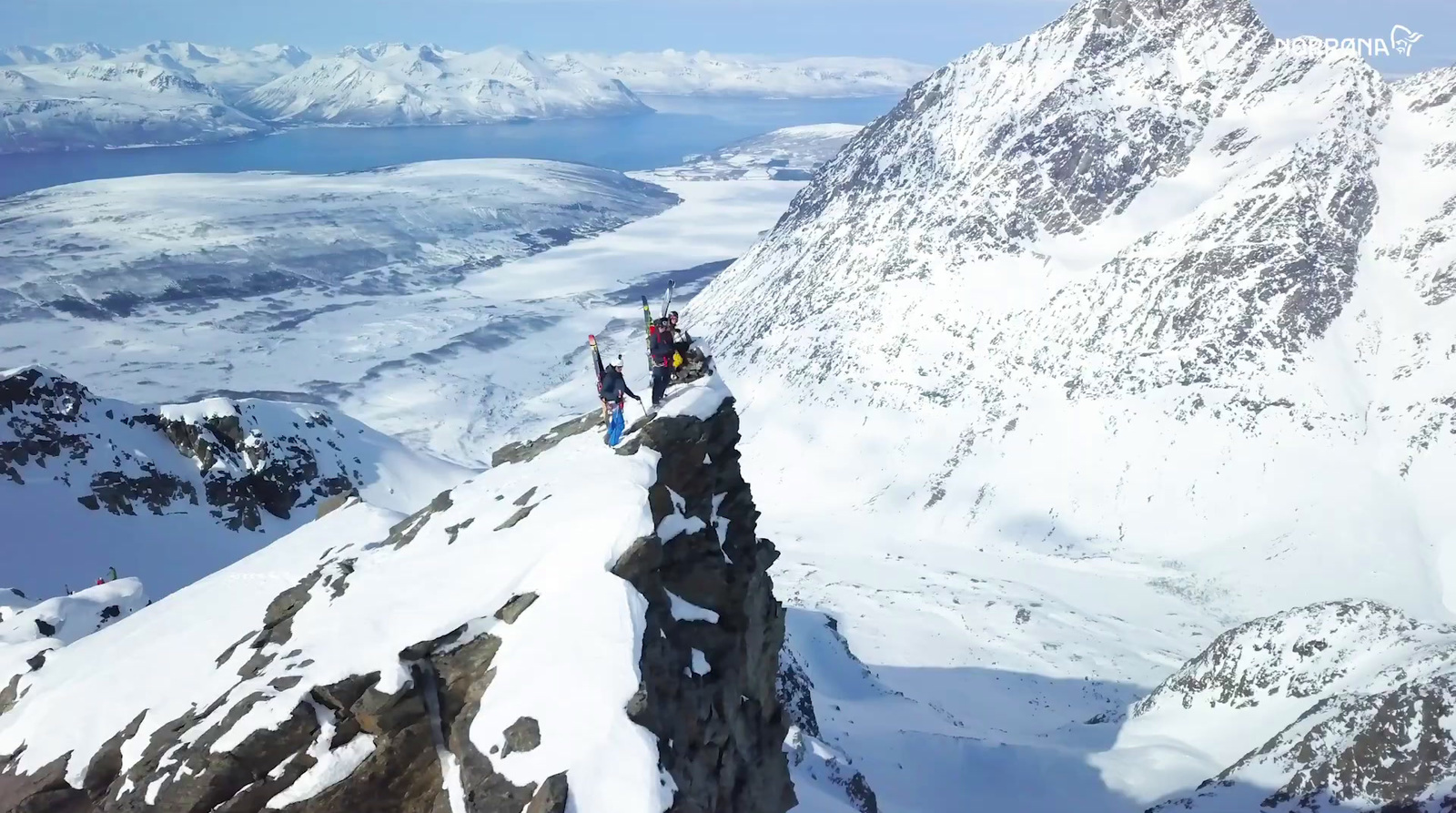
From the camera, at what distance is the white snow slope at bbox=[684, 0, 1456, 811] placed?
86938 millimetres

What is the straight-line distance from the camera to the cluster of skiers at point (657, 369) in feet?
80.7

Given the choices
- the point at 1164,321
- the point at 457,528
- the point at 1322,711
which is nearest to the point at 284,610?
the point at 457,528

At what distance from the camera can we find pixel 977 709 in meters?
78.9

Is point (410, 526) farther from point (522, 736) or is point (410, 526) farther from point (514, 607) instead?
point (522, 736)

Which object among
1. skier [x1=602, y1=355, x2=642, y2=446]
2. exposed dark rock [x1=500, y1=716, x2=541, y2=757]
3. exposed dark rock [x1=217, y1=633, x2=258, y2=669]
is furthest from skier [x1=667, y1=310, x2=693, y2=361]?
exposed dark rock [x1=217, y1=633, x2=258, y2=669]

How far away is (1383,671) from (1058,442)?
93589 mm

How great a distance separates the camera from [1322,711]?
49.1 meters

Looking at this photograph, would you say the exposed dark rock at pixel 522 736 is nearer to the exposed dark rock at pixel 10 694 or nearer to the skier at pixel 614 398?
the skier at pixel 614 398

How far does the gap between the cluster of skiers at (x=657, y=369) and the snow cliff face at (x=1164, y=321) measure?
4107 inches

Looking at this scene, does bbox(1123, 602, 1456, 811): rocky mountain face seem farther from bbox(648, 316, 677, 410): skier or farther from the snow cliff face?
the snow cliff face

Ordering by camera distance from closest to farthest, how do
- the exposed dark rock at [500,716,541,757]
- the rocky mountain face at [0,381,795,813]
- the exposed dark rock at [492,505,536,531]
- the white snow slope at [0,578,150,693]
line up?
the exposed dark rock at [500,716,541,757], the rocky mountain face at [0,381,795,813], the exposed dark rock at [492,505,536,531], the white snow slope at [0,578,150,693]

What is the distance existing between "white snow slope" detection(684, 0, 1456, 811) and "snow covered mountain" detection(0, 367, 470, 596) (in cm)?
4608

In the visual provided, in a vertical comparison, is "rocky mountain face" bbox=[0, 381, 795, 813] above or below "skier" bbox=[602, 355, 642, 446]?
below

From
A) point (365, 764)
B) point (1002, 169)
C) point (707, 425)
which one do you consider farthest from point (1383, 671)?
point (1002, 169)
